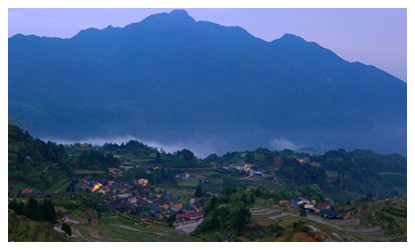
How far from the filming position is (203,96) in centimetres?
16275

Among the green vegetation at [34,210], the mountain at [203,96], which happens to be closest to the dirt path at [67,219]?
the green vegetation at [34,210]

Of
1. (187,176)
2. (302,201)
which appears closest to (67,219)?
(302,201)

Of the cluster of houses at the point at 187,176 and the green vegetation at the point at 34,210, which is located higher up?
the green vegetation at the point at 34,210

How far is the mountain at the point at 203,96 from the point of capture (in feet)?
418

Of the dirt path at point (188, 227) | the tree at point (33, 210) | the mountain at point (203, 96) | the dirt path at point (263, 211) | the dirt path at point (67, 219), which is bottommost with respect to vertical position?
the dirt path at point (188, 227)

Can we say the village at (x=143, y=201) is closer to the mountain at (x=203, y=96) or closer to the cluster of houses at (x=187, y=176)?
the cluster of houses at (x=187, y=176)

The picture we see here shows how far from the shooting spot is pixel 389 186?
202ft

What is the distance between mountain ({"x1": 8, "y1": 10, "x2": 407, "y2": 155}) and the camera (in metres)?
127

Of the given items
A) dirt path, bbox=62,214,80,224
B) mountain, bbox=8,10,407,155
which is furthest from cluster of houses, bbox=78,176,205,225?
mountain, bbox=8,10,407,155

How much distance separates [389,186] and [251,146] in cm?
5951

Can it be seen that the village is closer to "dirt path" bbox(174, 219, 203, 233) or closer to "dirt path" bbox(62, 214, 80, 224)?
"dirt path" bbox(174, 219, 203, 233)

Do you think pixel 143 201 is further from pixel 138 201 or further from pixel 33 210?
pixel 33 210

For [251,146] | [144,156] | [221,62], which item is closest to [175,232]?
[144,156]

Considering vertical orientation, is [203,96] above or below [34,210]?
above
